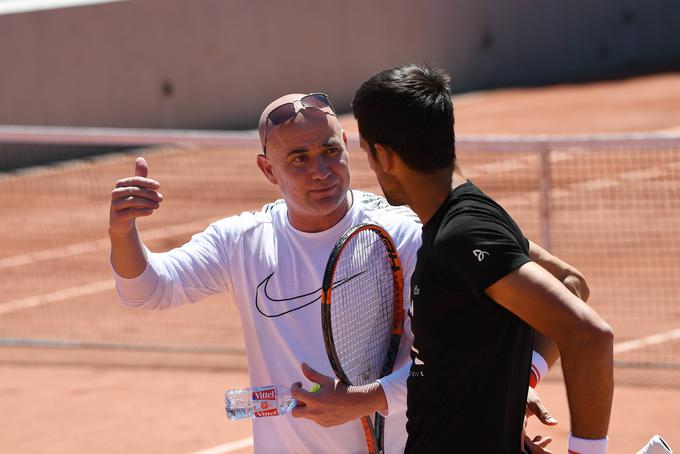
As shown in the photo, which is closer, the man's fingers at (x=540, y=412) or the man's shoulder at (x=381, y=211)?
the man's fingers at (x=540, y=412)

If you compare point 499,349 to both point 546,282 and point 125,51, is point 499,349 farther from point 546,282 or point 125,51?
point 125,51

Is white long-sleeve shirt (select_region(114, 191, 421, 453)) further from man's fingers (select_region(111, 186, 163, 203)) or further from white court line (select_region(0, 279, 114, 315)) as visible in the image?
white court line (select_region(0, 279, 114, 315))

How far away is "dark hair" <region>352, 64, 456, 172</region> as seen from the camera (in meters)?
3.02

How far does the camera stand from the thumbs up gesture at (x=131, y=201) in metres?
3.86

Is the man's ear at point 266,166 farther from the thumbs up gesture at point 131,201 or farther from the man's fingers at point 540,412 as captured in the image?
the man's fingers at point 540,412

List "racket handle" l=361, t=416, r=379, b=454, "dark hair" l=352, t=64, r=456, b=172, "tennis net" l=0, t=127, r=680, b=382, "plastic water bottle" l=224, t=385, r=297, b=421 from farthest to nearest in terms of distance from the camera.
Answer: "tennis net" l=0, t=127, r=680, b=382, "racket handle" l=361, t=416, r=379, b=454, "plastic water bottle" l=224, t=385, r=297, b=421, "dark hair" l=352, t=64, r=456, b=172

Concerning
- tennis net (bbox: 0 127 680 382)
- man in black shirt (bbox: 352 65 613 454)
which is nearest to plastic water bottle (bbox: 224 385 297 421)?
man in black shirt (bbox: 352 65 613 454)

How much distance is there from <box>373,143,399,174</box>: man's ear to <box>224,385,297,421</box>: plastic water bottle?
35.0 inches

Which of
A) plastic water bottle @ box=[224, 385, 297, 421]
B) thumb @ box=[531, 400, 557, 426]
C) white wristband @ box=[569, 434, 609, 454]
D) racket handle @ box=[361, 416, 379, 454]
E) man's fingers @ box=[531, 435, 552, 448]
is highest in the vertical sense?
white wristband @ box=[569, 434, 609, 454]

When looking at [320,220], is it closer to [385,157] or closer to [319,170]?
[319,170]

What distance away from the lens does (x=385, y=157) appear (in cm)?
309

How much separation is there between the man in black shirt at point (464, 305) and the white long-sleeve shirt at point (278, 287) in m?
0.78

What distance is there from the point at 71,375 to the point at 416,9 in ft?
63.0

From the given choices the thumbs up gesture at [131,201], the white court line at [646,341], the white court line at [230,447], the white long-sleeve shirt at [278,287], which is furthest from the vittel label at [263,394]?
the white court line at [646,341]
